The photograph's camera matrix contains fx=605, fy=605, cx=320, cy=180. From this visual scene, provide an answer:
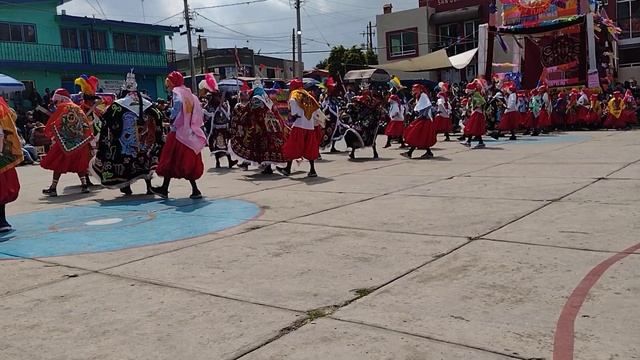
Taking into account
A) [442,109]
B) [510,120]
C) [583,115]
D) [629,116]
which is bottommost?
[629,116]

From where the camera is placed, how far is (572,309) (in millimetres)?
3516

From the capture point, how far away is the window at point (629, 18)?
35562 millimetres

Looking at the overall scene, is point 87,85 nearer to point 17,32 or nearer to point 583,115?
point 583,115

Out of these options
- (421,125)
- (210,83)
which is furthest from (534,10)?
(210,83)

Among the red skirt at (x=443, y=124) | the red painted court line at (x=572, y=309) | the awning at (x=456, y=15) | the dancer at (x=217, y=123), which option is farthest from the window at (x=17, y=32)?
the red painted court line at (x=572, y=309)

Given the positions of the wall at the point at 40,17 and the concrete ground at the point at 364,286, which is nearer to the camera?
the concrete ground at the point at 364,286

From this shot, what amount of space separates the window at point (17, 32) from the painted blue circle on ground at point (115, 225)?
82.5 feet

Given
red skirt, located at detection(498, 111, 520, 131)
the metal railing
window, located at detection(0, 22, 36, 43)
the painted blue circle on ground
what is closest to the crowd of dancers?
the painted blue circle on ground

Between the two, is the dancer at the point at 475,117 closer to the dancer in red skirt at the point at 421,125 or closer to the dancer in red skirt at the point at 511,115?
the dancer in red skirt at the point at 421,125

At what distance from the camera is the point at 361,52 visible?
180ft

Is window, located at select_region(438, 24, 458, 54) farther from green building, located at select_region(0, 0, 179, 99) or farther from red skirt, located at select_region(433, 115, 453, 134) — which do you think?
red skirt, located at select_region(433, 115, 453, 134)

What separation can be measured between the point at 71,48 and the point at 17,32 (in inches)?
104

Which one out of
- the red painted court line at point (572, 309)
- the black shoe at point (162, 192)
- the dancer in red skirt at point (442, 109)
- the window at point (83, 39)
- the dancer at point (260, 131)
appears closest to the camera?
the red painted court line at point (572, 309)

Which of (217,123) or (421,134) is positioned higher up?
(217,123)
